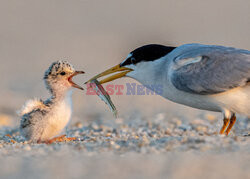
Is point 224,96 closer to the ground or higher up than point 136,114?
higher up

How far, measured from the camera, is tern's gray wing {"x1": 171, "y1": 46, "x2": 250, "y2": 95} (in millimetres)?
6043

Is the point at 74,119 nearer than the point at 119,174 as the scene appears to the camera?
No

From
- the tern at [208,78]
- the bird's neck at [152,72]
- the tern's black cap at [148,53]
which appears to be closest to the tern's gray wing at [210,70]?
the tern at [208,78]

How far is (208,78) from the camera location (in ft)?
20.1

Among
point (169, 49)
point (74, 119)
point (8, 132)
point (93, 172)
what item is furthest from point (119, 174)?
point (74, 119)

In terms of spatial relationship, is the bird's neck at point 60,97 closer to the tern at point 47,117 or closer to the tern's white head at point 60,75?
the tern at point 47,117

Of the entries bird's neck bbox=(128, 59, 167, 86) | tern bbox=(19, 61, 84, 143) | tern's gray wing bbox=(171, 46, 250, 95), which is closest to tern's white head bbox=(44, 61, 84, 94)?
tern bbox=(19, 61, 84, 143)

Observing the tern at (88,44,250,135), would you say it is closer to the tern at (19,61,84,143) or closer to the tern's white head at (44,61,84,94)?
the tern's white head at (44,61,84,94)

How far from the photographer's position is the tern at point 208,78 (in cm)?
604

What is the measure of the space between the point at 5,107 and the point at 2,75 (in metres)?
6.79

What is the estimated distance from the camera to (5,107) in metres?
10.8

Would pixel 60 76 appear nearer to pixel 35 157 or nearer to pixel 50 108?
pixel 50 108

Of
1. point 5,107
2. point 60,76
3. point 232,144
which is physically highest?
point 60,76

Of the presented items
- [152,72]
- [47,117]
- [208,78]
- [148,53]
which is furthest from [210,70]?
[47,117]
